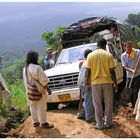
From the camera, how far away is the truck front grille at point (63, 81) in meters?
12.9

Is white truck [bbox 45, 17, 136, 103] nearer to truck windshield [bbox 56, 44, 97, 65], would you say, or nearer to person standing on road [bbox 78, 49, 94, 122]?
truck windshield [bbox 56, 44, 97, 65]

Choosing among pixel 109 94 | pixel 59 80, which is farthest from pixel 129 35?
pixel 109 94

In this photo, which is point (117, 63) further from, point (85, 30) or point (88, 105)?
point (88, 105)

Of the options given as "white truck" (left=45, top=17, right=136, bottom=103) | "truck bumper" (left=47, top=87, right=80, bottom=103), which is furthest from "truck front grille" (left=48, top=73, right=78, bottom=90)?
"truck bumper" (left=47, top=87, right=80, bottom=103)

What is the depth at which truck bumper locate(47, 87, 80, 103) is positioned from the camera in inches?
497

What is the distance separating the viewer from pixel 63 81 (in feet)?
42.6

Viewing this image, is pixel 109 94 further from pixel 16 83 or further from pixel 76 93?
pixel 16 83

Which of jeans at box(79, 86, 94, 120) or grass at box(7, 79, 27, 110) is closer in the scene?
jeans at box(79, 86, 94, 120)

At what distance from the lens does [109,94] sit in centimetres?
1028

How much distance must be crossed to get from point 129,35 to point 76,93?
A: 725 centimetres

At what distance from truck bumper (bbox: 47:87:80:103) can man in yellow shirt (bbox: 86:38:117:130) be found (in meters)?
2.23

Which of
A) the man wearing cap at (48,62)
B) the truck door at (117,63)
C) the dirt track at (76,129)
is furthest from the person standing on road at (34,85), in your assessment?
the man wearing cap at (48,62)

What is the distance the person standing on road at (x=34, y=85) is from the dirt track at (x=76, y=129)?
13.0 inches

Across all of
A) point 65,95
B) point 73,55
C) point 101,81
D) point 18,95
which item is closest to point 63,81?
point 65,95
